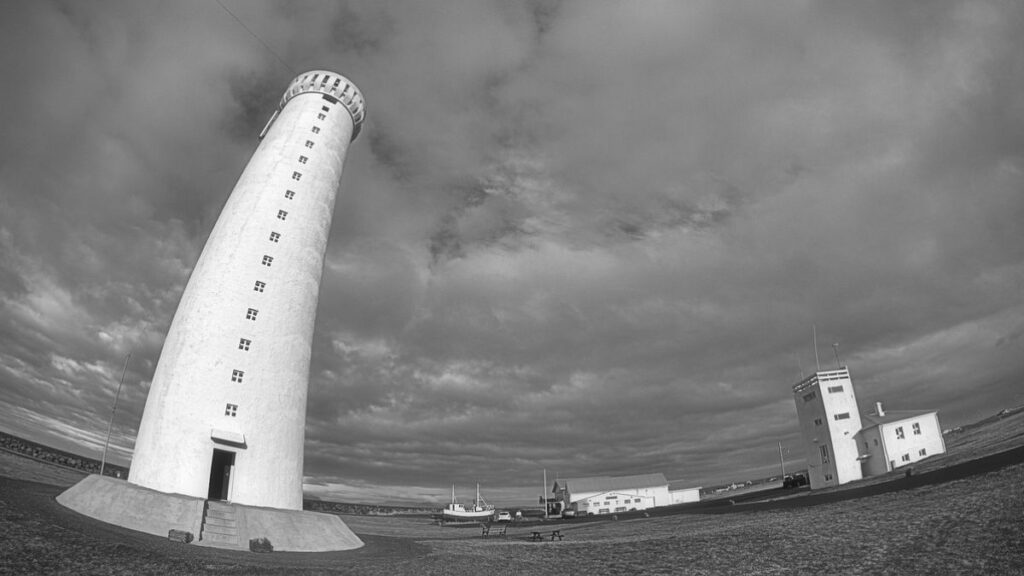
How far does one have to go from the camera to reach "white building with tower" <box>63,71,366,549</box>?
2220cm

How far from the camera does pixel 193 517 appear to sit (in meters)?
19.3

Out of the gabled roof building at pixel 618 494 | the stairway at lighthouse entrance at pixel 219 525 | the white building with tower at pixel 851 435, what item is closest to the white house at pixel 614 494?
the gabled roof building at pixel 618 494

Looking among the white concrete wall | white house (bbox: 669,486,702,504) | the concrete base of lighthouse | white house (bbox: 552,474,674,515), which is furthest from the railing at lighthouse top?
white house (bbox: 669,486,702,504)

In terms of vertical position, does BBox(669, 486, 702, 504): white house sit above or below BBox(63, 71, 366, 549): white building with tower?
below

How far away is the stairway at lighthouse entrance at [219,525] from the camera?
19.0 meters

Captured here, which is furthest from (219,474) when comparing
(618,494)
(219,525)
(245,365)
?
(618,494)

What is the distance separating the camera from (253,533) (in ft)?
66.3

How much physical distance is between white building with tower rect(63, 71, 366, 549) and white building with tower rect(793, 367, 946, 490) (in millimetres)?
41950

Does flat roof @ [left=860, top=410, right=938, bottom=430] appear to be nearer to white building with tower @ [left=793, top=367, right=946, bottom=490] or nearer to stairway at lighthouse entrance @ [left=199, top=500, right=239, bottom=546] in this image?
white building with tower @ [left=793, top=367, right=946, bottom=490]

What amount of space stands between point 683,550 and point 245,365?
1997cm

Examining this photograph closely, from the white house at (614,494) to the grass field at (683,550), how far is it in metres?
60.4

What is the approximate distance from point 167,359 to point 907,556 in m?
28.3

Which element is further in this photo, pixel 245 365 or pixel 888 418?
pixel 888 418

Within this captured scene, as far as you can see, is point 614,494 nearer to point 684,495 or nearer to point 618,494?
point 618,494
